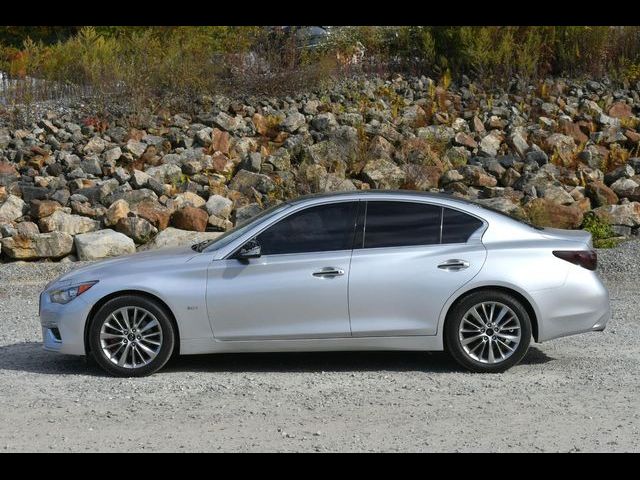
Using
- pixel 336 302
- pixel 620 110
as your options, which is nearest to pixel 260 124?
pixel 620 110

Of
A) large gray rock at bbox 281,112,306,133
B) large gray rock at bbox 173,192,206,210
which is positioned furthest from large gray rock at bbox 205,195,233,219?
large gray rock at bbox 281,112,306,133

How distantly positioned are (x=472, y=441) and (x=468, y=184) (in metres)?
11.2

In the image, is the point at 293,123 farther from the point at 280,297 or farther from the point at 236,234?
the point at 280,297

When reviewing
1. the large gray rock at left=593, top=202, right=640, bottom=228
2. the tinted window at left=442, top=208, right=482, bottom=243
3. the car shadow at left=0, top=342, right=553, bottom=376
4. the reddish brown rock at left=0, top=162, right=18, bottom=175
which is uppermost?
the reddish brown rock at left=0, top=162, right=18, bottom=175

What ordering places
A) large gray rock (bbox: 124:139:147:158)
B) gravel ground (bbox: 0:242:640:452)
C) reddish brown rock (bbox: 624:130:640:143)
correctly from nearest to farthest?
1. gravel ground (bbox: 0:242:640:452)
2. large gray rock (bbox: 124:139:147:158)
3. reddish brown rock (bbox: 624:130:640:143)

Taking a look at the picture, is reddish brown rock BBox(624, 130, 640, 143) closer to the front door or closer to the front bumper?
the front door

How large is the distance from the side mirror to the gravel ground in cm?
100

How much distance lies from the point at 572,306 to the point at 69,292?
4.20 meters

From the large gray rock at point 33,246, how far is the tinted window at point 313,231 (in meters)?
6.91

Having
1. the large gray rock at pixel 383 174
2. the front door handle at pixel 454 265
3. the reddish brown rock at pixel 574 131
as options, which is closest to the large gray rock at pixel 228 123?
the large gray rock at pixel 383 174

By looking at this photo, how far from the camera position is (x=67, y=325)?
876 centimetres

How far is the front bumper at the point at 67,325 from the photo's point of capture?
8.73 meters

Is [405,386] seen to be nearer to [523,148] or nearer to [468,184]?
[468,184]

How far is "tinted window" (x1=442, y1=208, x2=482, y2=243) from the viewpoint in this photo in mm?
8867
